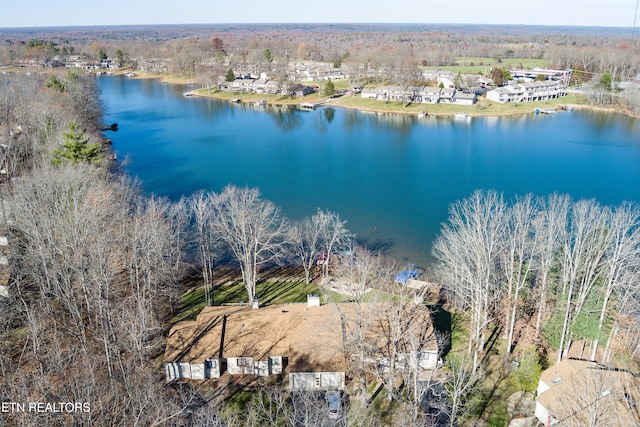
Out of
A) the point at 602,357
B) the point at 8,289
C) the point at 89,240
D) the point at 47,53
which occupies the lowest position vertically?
the point at 602,357

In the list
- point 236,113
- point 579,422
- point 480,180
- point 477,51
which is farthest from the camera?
point 477,51

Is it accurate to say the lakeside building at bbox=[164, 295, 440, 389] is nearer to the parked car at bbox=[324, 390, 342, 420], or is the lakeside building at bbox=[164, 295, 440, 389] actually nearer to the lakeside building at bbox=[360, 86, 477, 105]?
the parked car at bbox=[324, 390, 342, 420]

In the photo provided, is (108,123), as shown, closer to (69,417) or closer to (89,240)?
(89,240)

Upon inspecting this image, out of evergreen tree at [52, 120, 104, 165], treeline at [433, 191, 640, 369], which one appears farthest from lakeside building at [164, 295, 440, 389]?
evergreen tree at [52, 120, 104, 165]

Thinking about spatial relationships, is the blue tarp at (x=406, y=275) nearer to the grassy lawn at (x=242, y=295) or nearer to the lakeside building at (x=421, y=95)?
the grassy lawn at (x=242, y=295)

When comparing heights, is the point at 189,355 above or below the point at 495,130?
below

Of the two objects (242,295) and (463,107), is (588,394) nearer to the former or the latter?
(242,295)

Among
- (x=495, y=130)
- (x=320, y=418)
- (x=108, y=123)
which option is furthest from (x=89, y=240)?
(x=495, y=130)
